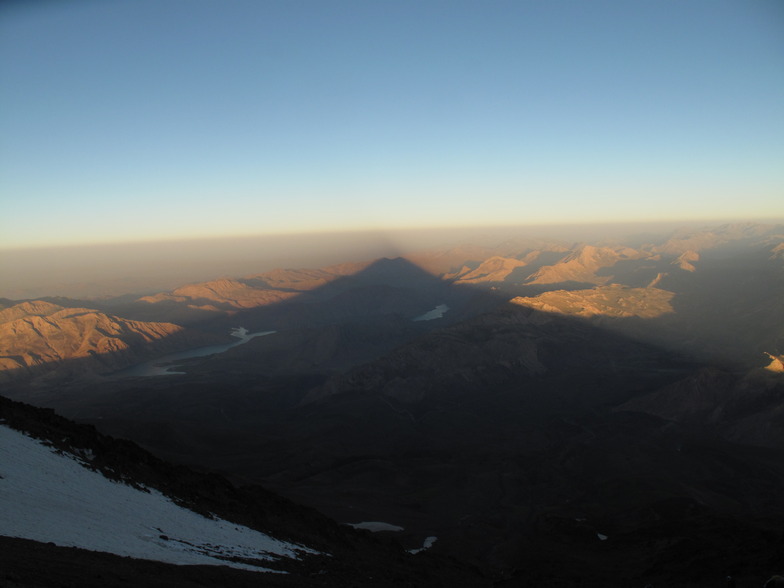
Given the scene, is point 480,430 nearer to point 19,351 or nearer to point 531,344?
point 531,344

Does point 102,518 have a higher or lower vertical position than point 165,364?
higher

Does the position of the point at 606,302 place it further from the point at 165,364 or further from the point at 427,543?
the point at 165,364

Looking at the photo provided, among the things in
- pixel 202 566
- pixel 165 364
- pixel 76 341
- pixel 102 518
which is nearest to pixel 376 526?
pixel 102 518

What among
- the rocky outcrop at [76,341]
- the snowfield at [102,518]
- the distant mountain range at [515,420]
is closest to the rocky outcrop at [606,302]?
the distant mountain range at [515,420]

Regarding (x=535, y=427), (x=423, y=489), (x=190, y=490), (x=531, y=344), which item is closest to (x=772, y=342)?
(x=531, y=344)

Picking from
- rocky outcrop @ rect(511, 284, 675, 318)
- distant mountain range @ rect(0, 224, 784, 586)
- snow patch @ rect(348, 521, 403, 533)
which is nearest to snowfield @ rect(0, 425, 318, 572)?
distant mountain range @ rect(0, 224, 784, 586)

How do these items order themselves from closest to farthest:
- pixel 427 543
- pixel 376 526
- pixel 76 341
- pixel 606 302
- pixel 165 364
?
pixel 427 543, pixel 376 526, pixel 606 302, pixel 76 341, pixel 165 364

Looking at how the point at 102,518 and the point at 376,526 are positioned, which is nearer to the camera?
the point at 102,518

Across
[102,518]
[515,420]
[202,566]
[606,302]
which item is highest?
[102,518]
